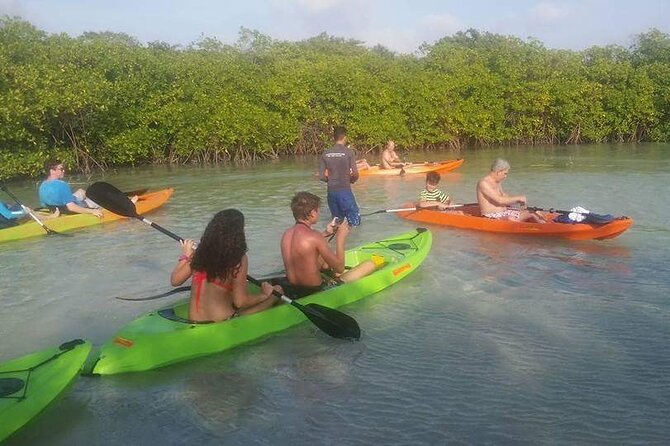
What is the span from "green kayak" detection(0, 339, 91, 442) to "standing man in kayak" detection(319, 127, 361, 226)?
18.2 ft

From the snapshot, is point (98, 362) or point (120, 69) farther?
point (120, 69)

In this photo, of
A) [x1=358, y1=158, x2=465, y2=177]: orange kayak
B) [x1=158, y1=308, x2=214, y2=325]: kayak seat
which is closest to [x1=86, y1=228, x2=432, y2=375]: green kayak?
[x1=158, y1=308, x2=214, y2=325]: kayak seat

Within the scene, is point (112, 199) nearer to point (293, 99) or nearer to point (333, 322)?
point (333, 322)

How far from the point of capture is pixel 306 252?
5914 mm

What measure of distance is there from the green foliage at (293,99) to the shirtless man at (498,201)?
13927 millimetres

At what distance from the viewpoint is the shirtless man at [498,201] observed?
31.0 ft

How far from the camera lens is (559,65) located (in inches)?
1219

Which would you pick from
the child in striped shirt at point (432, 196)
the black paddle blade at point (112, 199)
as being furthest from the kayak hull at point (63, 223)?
the child in striped shirt at point (432, 196)

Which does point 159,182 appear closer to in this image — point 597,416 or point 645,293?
point 645,293

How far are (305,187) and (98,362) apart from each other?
40.0 ft

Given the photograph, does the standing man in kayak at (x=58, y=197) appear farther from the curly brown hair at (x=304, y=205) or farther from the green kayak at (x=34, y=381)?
→ the green kayak at (x=34, y=381)

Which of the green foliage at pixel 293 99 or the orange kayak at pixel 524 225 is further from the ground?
the green foliage at pixel 293 99

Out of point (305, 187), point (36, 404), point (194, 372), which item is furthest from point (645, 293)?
point (305, 187)

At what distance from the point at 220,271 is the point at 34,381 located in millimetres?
1520
